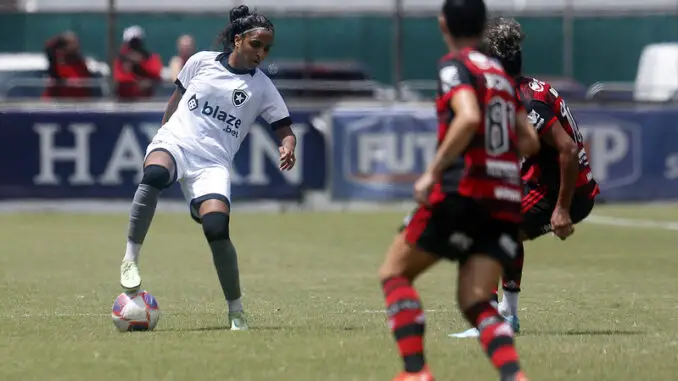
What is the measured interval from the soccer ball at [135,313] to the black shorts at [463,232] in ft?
9.65

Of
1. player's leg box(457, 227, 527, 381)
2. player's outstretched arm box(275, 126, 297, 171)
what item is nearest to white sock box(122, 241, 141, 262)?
player's outstretched arm box(275, 126, 297, 171)

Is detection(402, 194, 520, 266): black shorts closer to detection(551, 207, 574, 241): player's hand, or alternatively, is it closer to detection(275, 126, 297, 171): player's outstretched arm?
detection(551, 207, 574, 241): player's hand

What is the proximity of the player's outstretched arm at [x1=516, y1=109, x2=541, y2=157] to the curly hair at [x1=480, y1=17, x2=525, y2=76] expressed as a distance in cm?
186

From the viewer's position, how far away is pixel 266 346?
8.38 metres

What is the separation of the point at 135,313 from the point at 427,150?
38.6ft

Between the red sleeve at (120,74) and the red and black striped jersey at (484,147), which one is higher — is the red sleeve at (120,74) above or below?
below

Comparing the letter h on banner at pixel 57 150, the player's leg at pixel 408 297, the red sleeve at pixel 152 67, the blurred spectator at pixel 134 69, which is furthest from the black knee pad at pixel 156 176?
the red sleeve at pixel 152 67

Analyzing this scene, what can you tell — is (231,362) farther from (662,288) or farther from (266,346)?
(662,288)

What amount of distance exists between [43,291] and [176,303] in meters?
1.33

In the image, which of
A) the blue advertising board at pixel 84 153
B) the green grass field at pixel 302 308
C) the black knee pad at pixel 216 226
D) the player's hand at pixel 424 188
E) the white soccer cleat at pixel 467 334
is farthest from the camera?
the blue advertising board at pixel 84 153

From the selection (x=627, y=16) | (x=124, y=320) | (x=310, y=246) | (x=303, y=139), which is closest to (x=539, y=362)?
(x=124, y=320)

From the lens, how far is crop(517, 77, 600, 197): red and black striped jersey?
8.76 meters

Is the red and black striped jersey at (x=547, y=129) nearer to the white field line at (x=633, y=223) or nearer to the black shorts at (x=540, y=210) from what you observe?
the black shorts at (x=540, y=210)

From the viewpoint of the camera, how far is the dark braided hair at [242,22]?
9.48 meters
